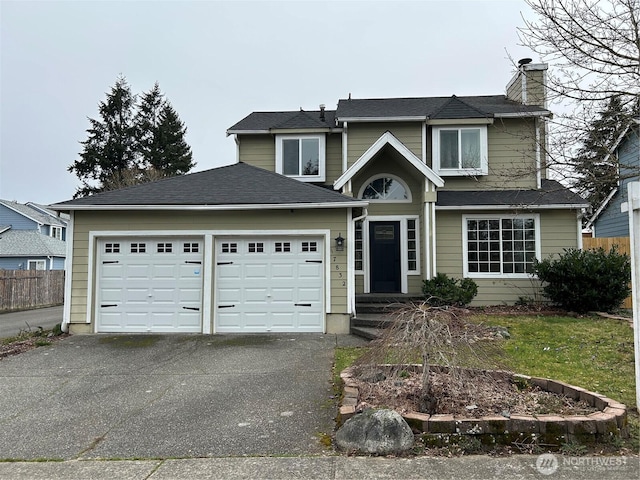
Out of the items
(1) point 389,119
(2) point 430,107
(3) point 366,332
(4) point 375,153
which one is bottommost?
(3) point 366,332

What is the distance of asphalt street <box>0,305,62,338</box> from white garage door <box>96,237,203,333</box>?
3513mm

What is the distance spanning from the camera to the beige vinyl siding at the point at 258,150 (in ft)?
46.6

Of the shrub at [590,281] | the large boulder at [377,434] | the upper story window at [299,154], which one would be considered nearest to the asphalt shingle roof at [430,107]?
the upper story window at [299,154]

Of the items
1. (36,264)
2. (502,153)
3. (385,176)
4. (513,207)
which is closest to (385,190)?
(385,176)

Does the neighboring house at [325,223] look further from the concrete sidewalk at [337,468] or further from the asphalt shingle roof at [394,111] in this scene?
the concrete sidewalk at [337,468]

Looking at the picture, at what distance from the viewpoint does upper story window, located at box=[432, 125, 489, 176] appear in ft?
42.2

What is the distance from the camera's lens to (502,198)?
12039 millimetres

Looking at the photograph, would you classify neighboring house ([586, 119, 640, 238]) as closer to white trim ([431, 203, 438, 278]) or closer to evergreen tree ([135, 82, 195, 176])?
white trim ([431, 203, 438, 278])

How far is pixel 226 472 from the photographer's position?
3424mm

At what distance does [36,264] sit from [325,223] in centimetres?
2456


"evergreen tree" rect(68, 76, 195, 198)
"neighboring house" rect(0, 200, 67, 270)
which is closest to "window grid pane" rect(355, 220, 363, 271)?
"neighboring house" rect(0, 200, 67, 270)

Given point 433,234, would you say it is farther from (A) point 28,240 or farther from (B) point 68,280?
(A) point 28,240

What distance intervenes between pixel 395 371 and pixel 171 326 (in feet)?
21.8

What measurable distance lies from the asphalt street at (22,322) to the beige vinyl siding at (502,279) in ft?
38.0
